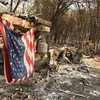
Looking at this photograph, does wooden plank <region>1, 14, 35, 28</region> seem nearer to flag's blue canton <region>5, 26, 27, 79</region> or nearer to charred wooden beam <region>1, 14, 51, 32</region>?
charred wooden beam <region>1, 14, 51, 32</region>

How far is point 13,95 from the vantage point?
5887mm

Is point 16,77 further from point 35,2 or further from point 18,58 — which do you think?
point 35,2

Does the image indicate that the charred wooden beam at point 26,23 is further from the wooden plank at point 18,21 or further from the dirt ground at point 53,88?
the dirt ground at point 53,88

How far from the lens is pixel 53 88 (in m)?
6.88

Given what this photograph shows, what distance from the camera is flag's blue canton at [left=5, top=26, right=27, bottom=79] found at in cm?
378

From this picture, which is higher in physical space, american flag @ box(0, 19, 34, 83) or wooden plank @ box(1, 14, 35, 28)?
wooden plank @ box(1, 14, 35, 28)

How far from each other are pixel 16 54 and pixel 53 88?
10.5 ft

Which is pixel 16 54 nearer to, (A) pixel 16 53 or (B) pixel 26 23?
(A) pixel 16 53

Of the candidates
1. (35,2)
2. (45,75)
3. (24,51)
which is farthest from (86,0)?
(24,51)

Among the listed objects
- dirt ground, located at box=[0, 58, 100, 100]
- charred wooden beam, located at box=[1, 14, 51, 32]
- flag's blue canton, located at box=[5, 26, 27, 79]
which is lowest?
dirt ground, located at box=[0, 58, 100, 100]

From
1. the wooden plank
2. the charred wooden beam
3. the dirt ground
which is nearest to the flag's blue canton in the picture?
the wooden plank

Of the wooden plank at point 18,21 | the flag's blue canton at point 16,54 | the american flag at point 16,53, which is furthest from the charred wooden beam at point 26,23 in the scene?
the flag's blue canton at point 16,54

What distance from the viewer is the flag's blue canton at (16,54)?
149 inches

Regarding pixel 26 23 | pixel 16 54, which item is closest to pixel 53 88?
pixel 26 23
